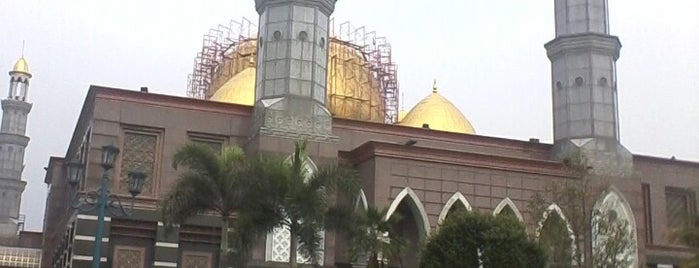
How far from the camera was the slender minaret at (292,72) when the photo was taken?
27.4m

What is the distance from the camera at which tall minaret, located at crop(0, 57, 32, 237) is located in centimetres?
5634

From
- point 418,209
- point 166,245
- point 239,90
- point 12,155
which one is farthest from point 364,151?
point 12,155

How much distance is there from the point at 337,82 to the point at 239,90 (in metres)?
3.79

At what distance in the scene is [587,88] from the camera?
1243 inches

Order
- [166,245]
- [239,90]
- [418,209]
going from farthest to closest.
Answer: [239,90] → [418,209] → [166,245]

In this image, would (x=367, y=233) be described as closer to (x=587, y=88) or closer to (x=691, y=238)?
(x=691, y=238)

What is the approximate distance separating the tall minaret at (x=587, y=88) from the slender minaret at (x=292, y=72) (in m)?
8.37

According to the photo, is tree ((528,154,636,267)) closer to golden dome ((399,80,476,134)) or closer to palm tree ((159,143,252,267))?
palm tree ((159,143,252,267))

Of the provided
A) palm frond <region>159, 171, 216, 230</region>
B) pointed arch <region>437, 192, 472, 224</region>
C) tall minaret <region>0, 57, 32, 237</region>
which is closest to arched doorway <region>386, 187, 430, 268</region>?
pointed arch <region>437, 192, 472, 224</region>

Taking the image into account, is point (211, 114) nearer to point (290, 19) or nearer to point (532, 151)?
point (290, 19)

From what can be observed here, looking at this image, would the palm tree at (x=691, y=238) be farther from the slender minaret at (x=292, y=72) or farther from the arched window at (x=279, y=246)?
the slender minaret at (x=292, y=72)

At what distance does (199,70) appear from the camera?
4288 centimetres

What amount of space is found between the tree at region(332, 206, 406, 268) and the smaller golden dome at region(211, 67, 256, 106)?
11410 millimetres

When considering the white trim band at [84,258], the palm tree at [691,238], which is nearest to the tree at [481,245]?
the palm tree at [691,238]
